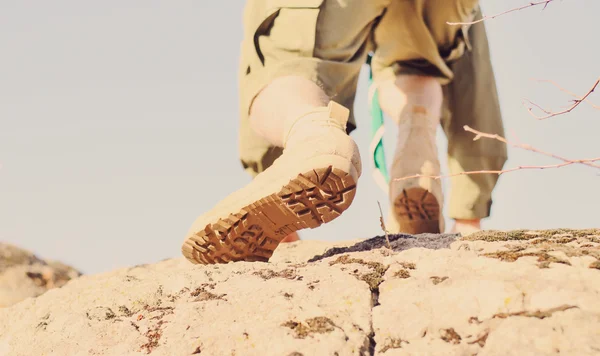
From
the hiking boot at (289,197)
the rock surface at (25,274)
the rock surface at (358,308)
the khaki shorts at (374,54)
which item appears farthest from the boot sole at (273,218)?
the rock surface at (25,274)

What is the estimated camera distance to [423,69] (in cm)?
297

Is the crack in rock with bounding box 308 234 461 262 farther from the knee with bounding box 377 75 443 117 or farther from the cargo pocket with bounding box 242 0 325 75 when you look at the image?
the knee with bounding box 377 75 443 117

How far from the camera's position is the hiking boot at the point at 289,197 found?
1.58m

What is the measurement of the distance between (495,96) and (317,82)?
4.98ft

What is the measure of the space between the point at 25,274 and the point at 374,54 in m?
1.73

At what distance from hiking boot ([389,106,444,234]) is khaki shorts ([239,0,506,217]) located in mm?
260

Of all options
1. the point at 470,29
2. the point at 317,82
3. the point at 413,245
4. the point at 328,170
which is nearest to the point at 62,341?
the point at 328,170

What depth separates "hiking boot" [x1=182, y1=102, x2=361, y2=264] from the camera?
158cm

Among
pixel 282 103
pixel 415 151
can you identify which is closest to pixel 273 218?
pixel 282 103

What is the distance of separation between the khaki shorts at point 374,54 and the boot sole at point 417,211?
506 mm

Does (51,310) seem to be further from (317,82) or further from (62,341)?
(317,82)

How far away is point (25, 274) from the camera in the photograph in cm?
300

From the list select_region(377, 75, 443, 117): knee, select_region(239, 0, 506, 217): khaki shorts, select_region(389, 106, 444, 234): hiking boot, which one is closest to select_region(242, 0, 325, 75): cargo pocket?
select_region(239, 0, 506, 217): khaki shorts

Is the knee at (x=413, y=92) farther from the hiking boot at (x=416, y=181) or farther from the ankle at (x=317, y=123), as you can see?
the ankle at (x=317, y=123)
